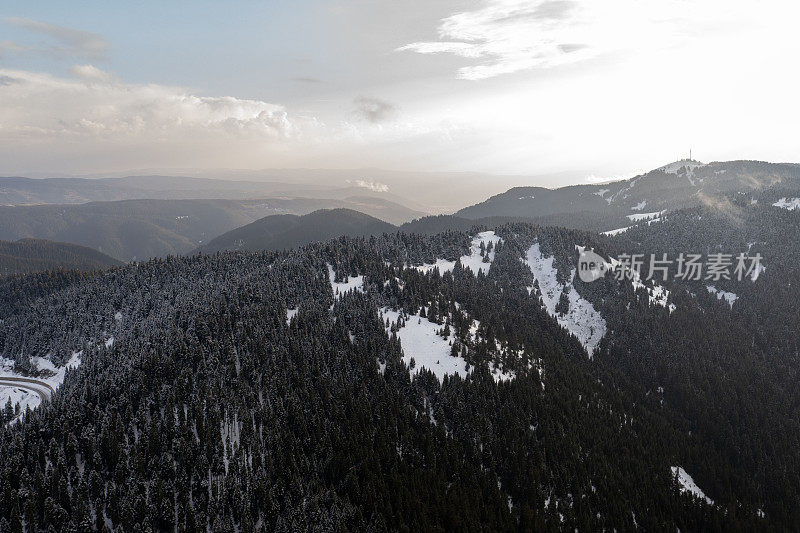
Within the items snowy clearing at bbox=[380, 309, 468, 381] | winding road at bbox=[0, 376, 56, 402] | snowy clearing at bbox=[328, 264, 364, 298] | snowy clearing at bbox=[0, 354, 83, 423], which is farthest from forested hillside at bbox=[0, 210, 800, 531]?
winding road at bbox=[0, 376, 56, 402]

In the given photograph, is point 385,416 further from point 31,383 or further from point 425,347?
point 31,383

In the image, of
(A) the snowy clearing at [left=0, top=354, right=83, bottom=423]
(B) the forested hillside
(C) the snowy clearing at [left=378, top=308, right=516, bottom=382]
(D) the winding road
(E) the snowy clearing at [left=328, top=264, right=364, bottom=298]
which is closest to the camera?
(B) the forested hillside

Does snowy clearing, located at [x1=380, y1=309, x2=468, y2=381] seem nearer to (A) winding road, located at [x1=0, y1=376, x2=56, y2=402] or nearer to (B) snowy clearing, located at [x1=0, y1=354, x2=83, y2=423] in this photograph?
(B) snowy clearing, located at [x1=0, y1=354, x2=83, y2=423]

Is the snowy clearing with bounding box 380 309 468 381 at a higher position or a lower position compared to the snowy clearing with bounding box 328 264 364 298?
lower

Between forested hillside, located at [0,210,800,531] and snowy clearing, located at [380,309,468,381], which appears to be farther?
snowy clearing, located at [380,309,468,381]

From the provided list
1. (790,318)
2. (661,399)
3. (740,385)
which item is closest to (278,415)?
(661,399)

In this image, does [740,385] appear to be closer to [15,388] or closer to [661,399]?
[661,399]

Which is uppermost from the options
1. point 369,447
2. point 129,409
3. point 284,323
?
point 284,323
